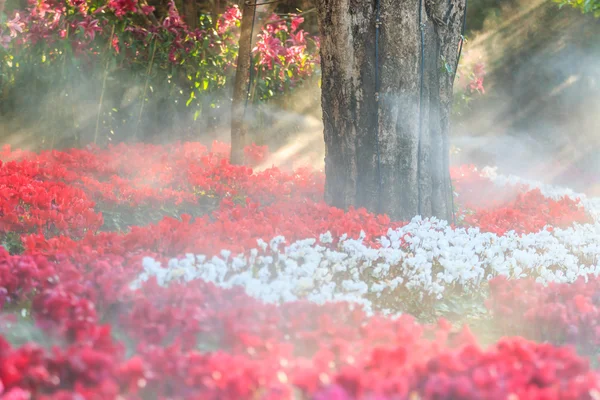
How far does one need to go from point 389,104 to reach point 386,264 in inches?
65.7

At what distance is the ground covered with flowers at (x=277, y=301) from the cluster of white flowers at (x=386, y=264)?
16mm

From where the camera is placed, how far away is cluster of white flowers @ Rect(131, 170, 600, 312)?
117 inches

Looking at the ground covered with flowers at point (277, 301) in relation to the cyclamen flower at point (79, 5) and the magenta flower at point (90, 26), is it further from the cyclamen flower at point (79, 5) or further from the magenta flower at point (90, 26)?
the cyclamen flower at point (79, 5)

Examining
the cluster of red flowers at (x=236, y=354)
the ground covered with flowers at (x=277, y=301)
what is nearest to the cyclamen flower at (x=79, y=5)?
the ground covered with flowers at (x=277, y=301)

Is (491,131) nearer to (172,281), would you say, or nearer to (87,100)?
(87,100)

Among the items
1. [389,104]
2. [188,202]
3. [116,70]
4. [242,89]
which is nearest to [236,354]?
[389,104]

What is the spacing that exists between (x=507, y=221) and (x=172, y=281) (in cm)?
361

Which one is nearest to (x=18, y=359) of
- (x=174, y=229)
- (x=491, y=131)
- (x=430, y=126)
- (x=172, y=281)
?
(x=172, y=281)

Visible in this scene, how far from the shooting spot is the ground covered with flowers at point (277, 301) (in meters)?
1.87

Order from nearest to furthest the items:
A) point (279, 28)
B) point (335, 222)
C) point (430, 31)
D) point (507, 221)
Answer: point (335, 222) < point (430, 31) < point (507, 221) < point (279, 28)

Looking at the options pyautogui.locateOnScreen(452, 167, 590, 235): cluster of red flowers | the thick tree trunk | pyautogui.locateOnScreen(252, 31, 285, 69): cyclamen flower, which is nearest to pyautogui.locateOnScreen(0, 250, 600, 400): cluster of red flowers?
the thick tree trunk

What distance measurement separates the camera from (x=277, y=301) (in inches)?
111

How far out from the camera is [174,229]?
12.6 feet

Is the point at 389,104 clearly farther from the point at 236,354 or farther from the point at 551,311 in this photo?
the point at 236,354
